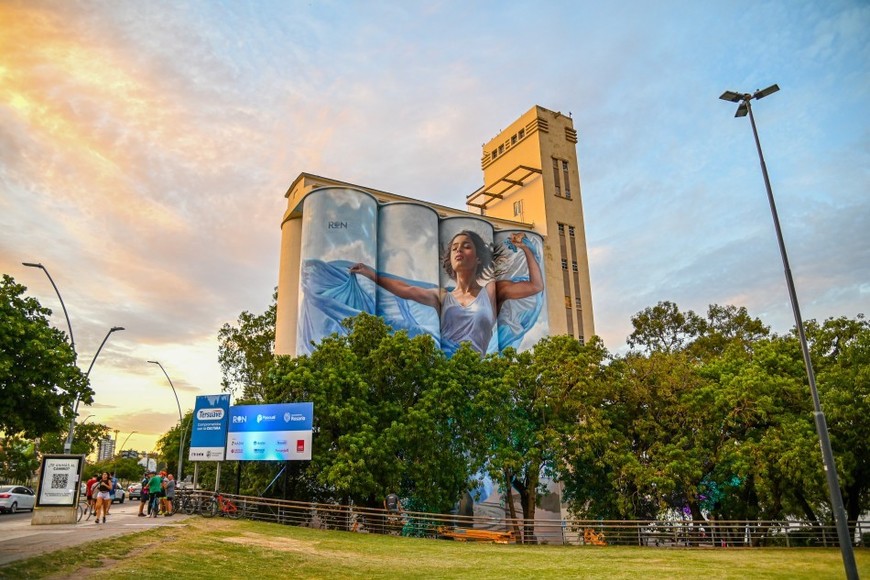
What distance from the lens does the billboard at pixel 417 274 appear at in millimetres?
45688

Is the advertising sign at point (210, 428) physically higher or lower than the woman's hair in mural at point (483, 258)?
lower

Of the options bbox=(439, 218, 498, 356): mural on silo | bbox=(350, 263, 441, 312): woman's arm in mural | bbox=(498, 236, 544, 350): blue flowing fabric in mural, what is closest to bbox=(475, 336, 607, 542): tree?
bbox=(350, 263, 441, 312): woman's arm in mural

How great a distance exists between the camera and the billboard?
1799 inches

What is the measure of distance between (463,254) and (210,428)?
95.5 ft

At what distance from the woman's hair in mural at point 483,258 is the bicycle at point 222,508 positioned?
28.9 m

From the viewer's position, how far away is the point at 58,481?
74.5 ft

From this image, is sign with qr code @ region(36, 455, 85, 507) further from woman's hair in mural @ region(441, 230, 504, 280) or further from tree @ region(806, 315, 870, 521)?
woman's hair in mural @ region(441, 230, 504, 280)

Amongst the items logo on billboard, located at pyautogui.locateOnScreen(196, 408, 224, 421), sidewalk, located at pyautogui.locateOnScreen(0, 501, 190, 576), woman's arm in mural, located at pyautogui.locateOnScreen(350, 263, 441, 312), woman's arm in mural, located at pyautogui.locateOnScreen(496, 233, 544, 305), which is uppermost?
woman's arm in mural, located at pyautogui.locateOnScreen(496, 233, 544, 305)

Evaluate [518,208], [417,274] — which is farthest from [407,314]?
[518,208]

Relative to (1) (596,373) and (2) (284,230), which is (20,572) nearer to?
(1) (596,373)

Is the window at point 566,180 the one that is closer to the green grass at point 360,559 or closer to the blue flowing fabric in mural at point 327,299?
the blue flowing fabric in mural at point 327,299

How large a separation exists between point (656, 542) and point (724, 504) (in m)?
7.74

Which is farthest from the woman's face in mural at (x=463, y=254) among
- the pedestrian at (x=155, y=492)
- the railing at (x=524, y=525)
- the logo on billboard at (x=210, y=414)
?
the pedestrian at (x=155, y=492)

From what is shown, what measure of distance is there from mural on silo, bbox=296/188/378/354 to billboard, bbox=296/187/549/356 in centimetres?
7
